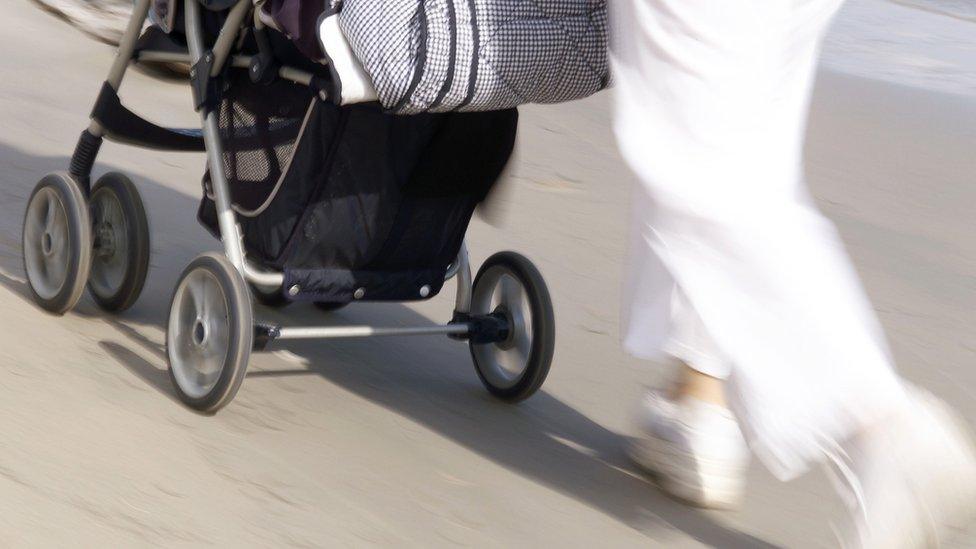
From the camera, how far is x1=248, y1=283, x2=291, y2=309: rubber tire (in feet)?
11.8

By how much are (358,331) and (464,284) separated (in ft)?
1.15

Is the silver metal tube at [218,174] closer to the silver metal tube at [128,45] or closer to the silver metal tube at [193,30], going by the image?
the silver metal tube at [193,30]

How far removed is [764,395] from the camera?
2.26 m

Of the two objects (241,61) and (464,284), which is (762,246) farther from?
(241,61)

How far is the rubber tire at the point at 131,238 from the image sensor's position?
3.19m

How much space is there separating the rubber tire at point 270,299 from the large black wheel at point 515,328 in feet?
1.92

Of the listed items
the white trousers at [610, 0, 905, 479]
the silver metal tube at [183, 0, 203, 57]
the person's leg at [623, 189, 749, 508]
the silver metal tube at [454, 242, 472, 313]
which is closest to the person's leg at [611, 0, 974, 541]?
the white trousers at [610, 0, 905, 479]

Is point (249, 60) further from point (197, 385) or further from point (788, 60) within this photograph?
point (788, 60)

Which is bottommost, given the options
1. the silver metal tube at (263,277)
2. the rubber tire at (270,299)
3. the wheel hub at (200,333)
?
the rubber tire at (270,299)

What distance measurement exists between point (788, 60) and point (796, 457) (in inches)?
26.4

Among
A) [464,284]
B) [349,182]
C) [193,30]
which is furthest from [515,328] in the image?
[193,30]

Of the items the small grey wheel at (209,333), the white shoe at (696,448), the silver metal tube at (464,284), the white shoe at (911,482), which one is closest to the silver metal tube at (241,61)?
the small grey wheel at (209,333)

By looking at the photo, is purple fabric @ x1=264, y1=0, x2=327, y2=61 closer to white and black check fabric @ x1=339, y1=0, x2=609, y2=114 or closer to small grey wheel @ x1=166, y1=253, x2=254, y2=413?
white and black check fabric @ x1=339, y1=0, x2=609, y2=114

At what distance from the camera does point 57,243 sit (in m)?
3.26
